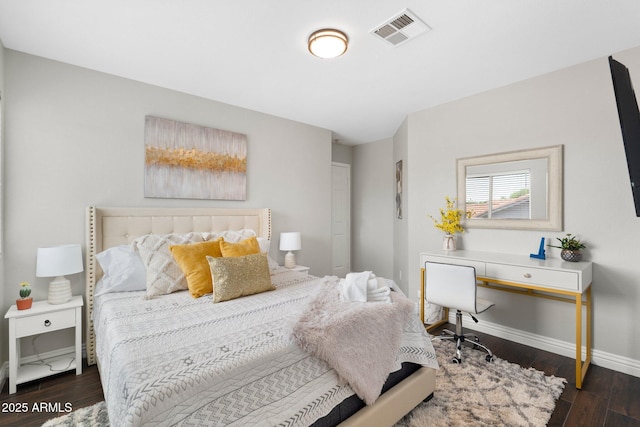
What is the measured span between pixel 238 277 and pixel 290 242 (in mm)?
1567

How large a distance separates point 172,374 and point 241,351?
0.28 meters

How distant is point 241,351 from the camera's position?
1331mm

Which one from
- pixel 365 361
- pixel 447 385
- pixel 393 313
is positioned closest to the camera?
pixel 365 361

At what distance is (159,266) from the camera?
92.2 inches

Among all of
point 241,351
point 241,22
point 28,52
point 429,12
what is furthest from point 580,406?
point 28,52

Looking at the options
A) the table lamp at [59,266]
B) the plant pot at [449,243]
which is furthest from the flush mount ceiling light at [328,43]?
the table lamp at [59,266]

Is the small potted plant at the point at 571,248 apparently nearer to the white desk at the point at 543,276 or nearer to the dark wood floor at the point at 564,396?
the white desk at the point at 543,276

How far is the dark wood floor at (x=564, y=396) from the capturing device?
186cm

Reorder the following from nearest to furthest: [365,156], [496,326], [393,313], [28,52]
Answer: [393,313]
[28,52]
[496,326]
[365,156]

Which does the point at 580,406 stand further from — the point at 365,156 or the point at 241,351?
the point at 365,156

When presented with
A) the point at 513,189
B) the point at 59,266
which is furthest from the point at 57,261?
the point at 513,189

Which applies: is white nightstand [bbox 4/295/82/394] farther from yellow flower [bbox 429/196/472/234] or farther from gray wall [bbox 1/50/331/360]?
yellow flower [bbox 429/196/472/234]

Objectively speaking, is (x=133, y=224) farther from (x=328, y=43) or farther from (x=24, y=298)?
(x=328, y=43)

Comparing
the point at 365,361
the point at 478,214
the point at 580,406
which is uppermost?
the point at 478,214
